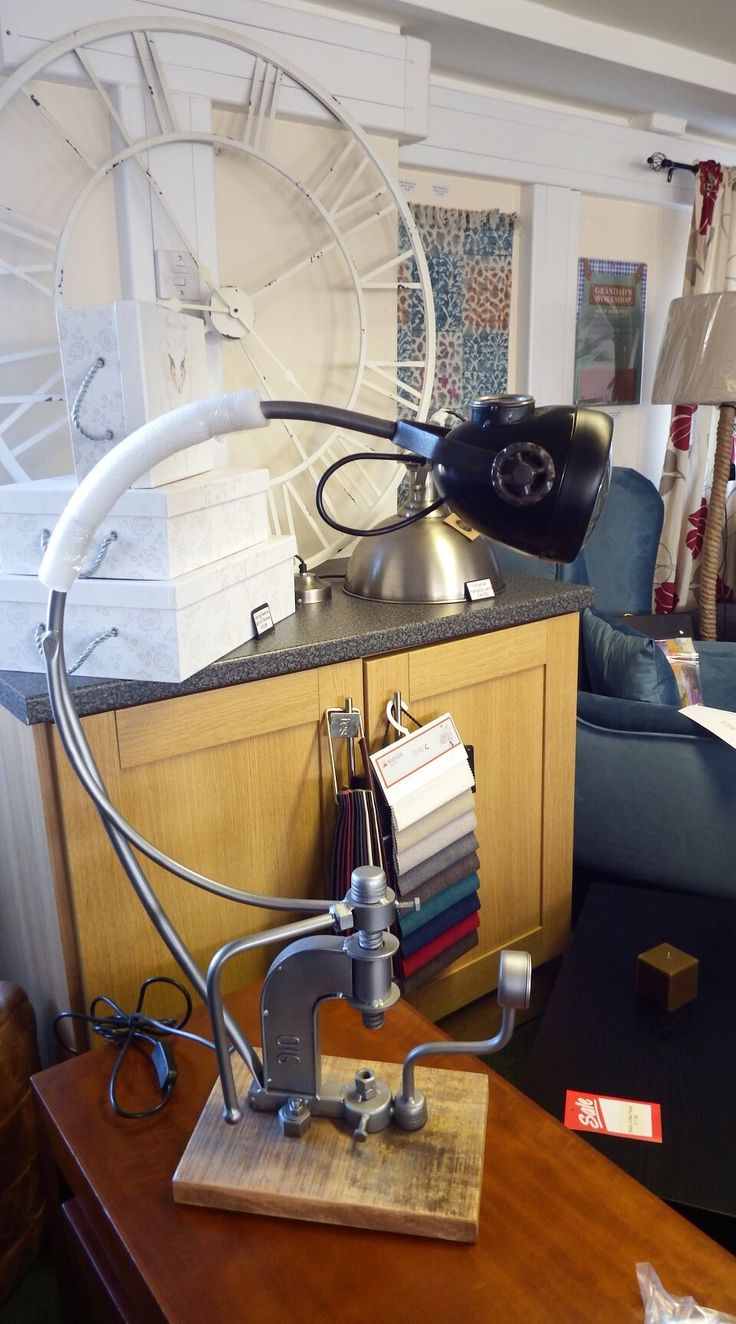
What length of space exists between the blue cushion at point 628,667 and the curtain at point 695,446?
1.63 m

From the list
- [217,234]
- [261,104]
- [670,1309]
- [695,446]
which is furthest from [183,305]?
[695,446]

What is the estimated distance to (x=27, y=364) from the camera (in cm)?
183

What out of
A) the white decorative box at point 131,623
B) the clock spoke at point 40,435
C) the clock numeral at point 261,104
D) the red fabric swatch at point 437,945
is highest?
the clock numeral at point 261,104

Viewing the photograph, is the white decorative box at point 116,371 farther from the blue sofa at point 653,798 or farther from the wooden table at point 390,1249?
the blue sofa at point 653,798

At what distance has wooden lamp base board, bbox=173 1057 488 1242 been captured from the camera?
784mm

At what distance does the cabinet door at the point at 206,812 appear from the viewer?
124 cm

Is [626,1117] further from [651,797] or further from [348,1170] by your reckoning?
[651,797]

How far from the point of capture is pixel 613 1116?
123cm

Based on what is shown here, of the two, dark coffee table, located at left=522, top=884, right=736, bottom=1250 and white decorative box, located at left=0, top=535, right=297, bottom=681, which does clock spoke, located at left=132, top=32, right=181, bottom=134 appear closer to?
white decorative box, located at left=0, top=535, right=297, bottom=681

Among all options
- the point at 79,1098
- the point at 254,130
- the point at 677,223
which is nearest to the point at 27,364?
the point at 254,130

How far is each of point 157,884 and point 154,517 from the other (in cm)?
53

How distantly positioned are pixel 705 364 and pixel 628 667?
1406mm

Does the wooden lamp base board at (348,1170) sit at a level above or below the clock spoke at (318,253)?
below

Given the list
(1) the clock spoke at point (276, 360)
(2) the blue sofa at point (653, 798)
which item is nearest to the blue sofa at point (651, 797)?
(2) the blue sofa at point (653, 798)
